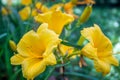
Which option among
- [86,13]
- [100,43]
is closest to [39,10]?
[86,13]

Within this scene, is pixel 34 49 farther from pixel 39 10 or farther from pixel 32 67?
pixel 39 10

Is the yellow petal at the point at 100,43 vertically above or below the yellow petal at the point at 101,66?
above

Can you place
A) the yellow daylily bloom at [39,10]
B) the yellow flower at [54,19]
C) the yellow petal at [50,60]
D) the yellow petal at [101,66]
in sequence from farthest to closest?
the yellow daylily bloom at [39,10] < the yellow flower at [54,19] < the yellow petal at [101,66] < the yellow petal at [50,60]

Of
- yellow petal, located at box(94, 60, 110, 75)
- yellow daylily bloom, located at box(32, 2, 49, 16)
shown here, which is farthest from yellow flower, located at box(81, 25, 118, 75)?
yellow daylily bloom, located at box(32, 2, 49, 16)

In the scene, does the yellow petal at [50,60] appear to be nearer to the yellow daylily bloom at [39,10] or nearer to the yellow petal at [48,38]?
the yellow petal at [48,38]

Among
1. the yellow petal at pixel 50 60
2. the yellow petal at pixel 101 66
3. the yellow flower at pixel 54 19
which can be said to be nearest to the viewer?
the yellow petal at pixel 50 60

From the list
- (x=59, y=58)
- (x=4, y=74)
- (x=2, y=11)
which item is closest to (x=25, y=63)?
(x=59, y=58)

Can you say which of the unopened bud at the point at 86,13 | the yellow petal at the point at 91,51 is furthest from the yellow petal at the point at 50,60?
the unopened bud at the point at 86,13
